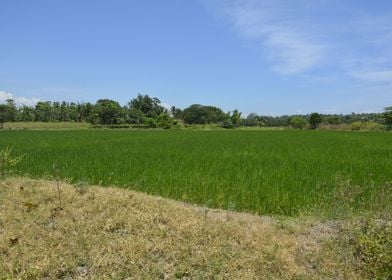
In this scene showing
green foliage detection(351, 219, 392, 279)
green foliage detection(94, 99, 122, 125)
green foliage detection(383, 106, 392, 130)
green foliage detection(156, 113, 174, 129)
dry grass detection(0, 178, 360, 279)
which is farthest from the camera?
green foliage detection(94, 99, 122, 125)

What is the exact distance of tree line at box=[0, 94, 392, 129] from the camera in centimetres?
8162

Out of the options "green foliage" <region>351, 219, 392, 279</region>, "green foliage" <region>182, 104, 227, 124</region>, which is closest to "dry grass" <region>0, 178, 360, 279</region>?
"green foliage" <region>351, 219, 392, 279</region>

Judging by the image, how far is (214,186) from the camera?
8.25 metres

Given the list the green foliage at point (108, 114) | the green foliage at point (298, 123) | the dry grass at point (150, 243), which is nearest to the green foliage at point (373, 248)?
the dry grass at point (150, 243)

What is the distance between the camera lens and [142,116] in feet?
305

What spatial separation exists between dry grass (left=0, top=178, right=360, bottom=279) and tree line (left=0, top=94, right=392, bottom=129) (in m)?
66.9

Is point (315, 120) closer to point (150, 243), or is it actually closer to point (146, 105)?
point (146, 105)

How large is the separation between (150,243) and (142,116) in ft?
294

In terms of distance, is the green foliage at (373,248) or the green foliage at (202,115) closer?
the green foliage at (373,248)

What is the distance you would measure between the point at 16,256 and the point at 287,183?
5995 mm

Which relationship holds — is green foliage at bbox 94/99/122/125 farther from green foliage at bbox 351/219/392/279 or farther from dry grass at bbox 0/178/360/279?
green foliage at bbox 351/219/392/279

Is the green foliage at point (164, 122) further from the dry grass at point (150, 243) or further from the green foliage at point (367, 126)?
the dry grass at point (150, 243)

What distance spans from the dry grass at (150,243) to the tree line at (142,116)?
66.9 m

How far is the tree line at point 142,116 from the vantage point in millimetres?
81625
